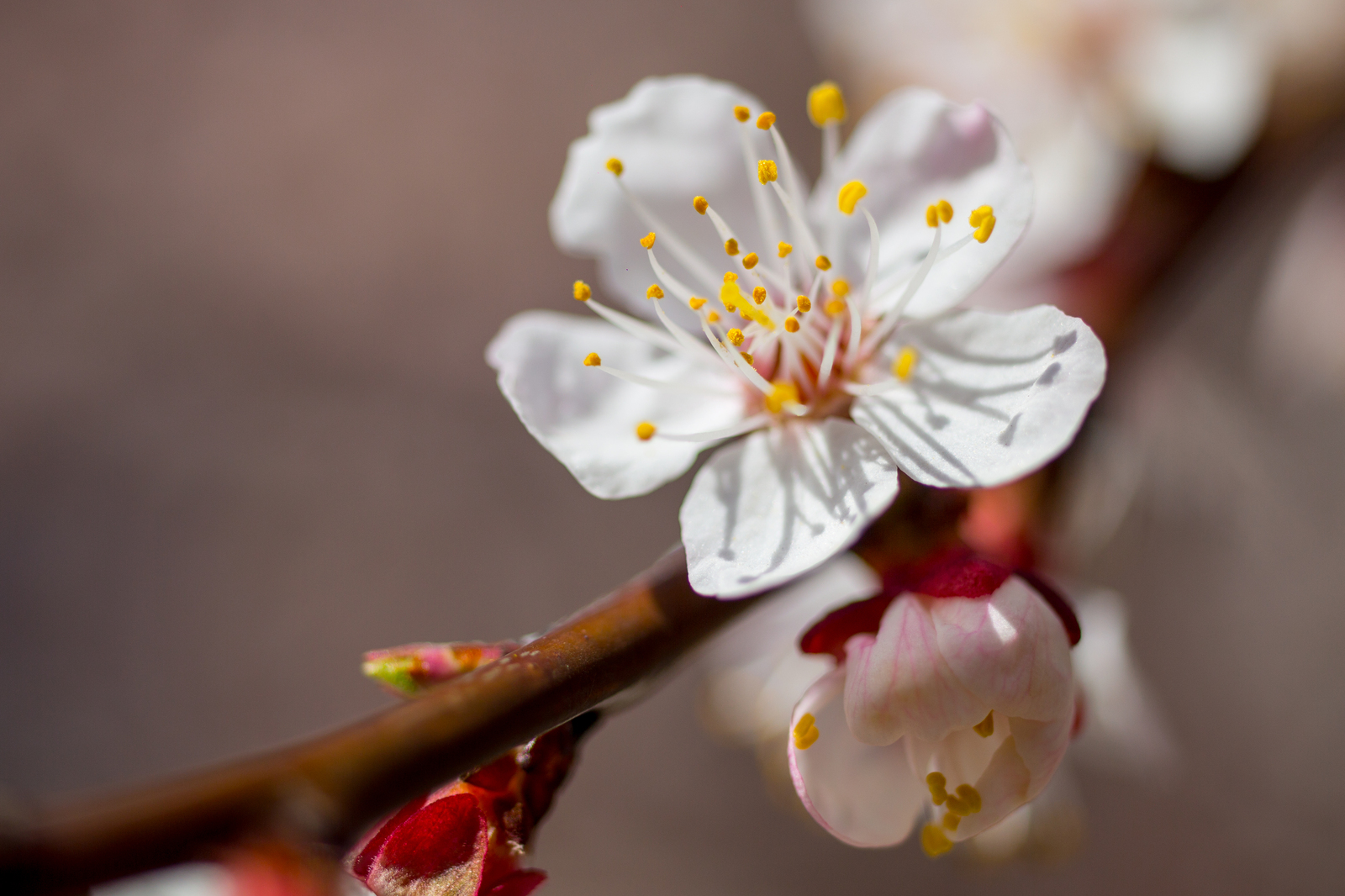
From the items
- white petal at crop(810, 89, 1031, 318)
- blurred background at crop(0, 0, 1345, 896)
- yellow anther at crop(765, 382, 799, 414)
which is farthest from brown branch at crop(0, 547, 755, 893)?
blurred background at crop(0, 0, 1345, 896)

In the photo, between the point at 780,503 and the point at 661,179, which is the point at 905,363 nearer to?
the point at 780,503

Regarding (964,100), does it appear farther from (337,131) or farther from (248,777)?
(337,131)

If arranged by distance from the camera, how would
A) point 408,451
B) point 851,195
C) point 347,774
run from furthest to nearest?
point 408,451, point 851,195, point 347,774

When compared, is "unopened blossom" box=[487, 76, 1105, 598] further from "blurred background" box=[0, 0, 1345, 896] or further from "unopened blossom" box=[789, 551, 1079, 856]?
"blurred background" box=[0, 0, 1345, 896]

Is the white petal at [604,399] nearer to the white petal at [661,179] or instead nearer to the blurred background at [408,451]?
the white petal at [661,179]

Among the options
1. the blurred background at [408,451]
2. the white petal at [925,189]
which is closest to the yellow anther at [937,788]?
the white petal at [925,189]

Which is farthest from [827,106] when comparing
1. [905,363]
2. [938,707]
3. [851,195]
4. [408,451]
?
[408,451]
